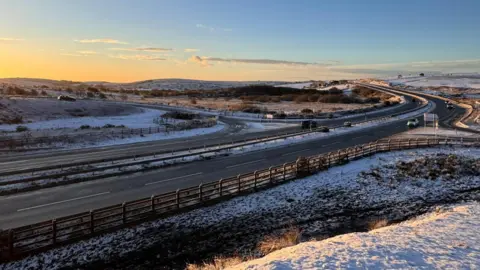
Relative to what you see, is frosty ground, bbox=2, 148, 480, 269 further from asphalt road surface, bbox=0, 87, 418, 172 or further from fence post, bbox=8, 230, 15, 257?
asphalt road surface, bbox=0, 87, 418, 172

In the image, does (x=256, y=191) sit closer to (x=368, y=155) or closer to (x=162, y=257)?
(x=162, y=257)

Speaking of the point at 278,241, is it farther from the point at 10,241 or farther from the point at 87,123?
the point at 87,123

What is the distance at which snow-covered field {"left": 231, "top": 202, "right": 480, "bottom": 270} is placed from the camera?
9.58 meters

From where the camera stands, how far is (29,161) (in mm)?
28734

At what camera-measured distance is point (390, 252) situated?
1055cm

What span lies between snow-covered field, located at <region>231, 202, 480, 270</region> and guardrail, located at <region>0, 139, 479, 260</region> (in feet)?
23.5

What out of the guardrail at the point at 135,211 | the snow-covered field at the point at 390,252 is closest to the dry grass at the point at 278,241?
the snow-covered field at the point at 390,252

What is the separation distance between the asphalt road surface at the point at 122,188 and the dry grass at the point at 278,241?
8.02m

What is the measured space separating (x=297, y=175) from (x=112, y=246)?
1414 centimetres

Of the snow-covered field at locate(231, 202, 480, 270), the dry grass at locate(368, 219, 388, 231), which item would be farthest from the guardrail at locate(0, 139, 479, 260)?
the snow-covered field at locate(231, 202, 480, 270)

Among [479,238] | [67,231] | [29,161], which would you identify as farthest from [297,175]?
[29,161]

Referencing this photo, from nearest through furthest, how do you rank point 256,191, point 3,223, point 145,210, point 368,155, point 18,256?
1. point 18,256
2. point 3,223
3. point 145,210
4. point 256,191
5. point 368,155

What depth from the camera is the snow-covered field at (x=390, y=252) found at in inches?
377

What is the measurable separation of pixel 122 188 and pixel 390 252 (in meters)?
15.0
